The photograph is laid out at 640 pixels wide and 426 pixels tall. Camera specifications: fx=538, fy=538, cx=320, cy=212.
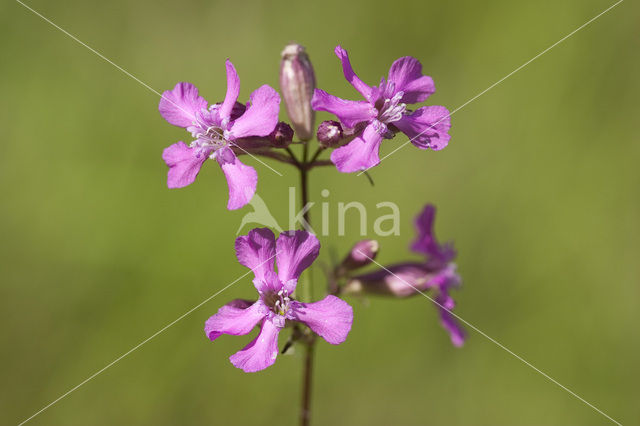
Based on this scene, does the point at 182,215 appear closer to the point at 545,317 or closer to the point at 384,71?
the point at 384,71

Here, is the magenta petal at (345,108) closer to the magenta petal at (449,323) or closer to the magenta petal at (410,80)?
the magenta petal at (410,80)

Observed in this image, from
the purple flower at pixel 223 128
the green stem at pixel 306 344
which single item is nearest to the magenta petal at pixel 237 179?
the purple flower at pixel 223 128

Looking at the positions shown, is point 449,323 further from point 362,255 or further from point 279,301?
point 279,301

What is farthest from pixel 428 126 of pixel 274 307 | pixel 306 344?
pixel 306 344

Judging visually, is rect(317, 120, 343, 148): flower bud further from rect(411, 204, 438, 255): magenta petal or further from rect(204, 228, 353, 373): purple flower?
rect(411, 204, 438, 255): magenta petal

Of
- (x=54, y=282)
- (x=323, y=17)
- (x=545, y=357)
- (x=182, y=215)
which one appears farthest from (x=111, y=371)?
(x=323, y=17)
